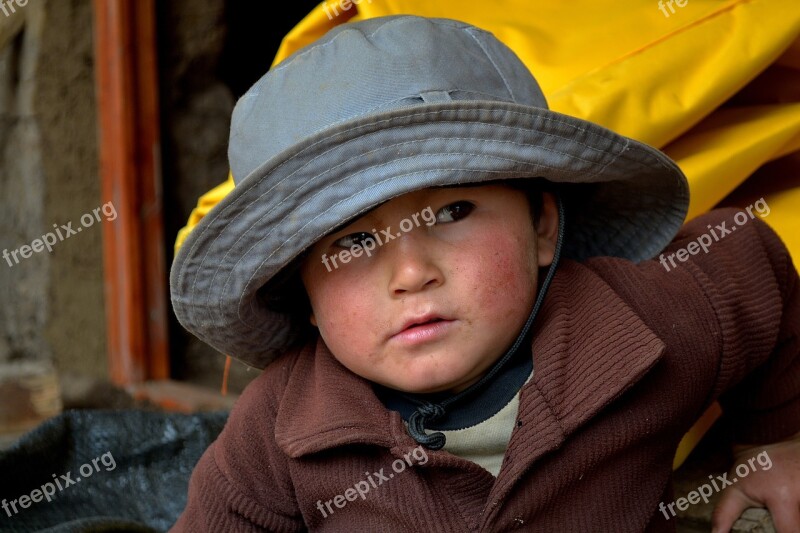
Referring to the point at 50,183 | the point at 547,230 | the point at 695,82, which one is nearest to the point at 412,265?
the point at 547,230

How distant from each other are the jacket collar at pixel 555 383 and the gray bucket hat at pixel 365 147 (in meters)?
0.13

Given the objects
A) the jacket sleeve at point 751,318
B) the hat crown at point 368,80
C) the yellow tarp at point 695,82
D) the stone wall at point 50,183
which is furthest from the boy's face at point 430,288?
the stone wall at point 50,183

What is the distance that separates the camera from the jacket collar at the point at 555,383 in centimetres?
100

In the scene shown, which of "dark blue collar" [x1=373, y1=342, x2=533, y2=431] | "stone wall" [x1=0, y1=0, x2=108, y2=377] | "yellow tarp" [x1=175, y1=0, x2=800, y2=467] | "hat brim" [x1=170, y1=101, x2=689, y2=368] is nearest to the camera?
"hat brim" [x1=170, y1=101, x2=689, y2=368]

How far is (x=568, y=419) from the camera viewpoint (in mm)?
996

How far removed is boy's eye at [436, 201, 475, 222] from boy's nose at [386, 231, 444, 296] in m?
0.04

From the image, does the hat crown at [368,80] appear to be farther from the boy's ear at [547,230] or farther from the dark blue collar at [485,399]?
the dark blue collar at [485,399]

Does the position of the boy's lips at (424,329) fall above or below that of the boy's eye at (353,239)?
below

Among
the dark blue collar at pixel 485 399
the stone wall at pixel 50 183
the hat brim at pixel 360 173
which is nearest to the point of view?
the hat brim at pixel 360 173

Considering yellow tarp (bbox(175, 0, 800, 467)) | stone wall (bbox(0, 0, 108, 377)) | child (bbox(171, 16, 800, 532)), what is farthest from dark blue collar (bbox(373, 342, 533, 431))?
stone wall (bbox(0, 0, 108, 377))

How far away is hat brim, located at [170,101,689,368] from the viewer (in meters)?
0.93

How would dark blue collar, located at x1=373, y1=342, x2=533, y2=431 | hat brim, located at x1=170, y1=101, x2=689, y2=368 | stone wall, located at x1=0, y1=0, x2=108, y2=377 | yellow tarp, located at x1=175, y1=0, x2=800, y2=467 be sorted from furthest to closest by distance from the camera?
stone wall, located at x1=0, y1=0, x2=108, y2=377, yellow tarp, located at x1=175, y1=0, x2=800, y2=467, dark blue collar, located at x1=373, y1=342, x2=533, y2=431, hat brim, located at x1=170, y1=101, x2=689, y2=368

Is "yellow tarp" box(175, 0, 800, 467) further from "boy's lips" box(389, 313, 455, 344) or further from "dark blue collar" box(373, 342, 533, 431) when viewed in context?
"boy's lips" box(389, 313, 455, 344)

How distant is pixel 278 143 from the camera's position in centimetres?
100
